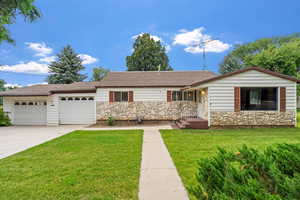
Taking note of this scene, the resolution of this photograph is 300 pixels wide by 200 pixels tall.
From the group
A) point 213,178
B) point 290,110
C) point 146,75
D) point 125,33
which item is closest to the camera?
point 213,178

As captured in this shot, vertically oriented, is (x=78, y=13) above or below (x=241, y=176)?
above

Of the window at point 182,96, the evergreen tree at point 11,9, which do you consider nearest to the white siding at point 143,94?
the window at point 182,96

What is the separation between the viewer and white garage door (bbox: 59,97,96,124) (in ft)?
42.7

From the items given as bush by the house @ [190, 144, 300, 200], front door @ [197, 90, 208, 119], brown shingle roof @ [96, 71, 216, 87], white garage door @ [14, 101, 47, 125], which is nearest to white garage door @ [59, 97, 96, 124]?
white garage door @ [14, 101, 47, 125]

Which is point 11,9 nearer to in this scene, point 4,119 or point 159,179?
point 159,179

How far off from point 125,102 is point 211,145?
787 centimetres

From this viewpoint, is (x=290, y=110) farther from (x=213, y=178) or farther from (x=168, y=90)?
(x=213, y=178)

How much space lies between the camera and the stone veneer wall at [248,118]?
984cm

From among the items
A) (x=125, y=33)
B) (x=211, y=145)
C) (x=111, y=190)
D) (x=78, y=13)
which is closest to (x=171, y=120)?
(x=211, y=145)

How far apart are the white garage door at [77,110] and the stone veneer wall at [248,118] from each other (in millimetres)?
9067

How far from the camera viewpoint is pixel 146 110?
1269cm

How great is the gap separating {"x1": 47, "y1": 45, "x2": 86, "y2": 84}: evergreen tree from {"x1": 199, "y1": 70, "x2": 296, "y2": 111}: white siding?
21.9 meters

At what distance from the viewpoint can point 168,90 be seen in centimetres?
1262

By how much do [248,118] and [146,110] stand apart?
22.5 ft
